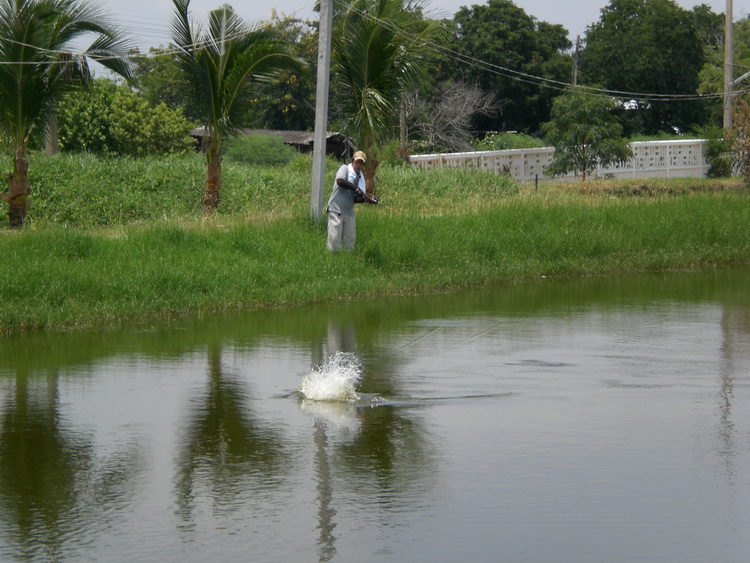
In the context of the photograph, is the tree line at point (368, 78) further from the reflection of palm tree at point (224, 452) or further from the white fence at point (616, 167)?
the reflection of palm tree at point (224, 452)

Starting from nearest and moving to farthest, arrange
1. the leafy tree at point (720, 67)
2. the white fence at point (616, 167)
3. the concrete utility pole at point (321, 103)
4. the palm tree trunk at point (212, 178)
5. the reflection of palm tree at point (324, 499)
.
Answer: the reflection of palm tree at point (324, 499)
the concrete utility pole at point (321, 103)
the palm tree trunk at point (212, 178)
the white fence at point (616, 167)
the leafy tree at point (720, 67)

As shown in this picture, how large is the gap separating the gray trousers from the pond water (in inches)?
136

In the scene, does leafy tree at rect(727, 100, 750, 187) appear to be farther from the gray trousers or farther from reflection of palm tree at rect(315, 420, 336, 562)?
reflection of palm tree at rect(315, 420, 336, 562)

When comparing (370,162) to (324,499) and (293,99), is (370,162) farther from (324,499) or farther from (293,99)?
(293,99)

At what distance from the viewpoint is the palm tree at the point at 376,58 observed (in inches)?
749

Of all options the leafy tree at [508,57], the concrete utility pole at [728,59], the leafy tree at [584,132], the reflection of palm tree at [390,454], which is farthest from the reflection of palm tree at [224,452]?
the leafy tree at [508,57]

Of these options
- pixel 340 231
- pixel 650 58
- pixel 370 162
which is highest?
pixel 650 58

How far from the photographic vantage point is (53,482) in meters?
6.43

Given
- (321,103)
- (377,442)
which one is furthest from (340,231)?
(377,442)

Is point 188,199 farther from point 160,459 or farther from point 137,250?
point 160,459

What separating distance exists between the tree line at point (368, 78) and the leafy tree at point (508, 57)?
0.07 meters

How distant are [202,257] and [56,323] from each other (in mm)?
3173

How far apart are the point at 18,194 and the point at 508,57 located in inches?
1274

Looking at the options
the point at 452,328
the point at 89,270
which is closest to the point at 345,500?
the point at 452,328
